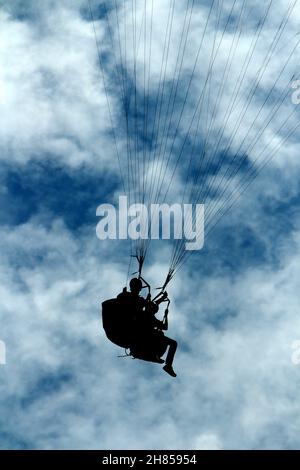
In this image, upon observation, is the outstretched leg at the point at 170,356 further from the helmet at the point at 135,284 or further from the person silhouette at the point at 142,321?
the helmet at the point at 135,284

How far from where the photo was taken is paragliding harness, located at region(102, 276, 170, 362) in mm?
25734

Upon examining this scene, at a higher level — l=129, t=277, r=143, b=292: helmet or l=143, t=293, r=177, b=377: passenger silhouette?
l=129, t=277, r=143, b=292: helmet

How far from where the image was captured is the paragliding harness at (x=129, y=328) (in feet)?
84.4

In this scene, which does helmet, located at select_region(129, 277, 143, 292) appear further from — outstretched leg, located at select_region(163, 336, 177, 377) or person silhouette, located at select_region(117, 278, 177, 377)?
outstretched leg, located at select_region(163, 336, 177, 377)

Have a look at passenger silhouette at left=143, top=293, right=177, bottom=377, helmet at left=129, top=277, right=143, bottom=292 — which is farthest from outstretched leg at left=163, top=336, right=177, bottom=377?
helmet at left=129, top=277, right=143, bottom=292

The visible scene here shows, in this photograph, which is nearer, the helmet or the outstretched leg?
the helmet

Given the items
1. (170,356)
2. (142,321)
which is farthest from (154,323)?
(170,356)

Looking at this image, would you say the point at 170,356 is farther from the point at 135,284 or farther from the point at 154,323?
the point at 135,284

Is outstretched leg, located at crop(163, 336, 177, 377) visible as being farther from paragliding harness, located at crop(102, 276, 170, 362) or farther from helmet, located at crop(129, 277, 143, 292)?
helmet, located at crop(129, 277, 143, 292)

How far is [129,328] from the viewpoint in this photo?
2584 cm
